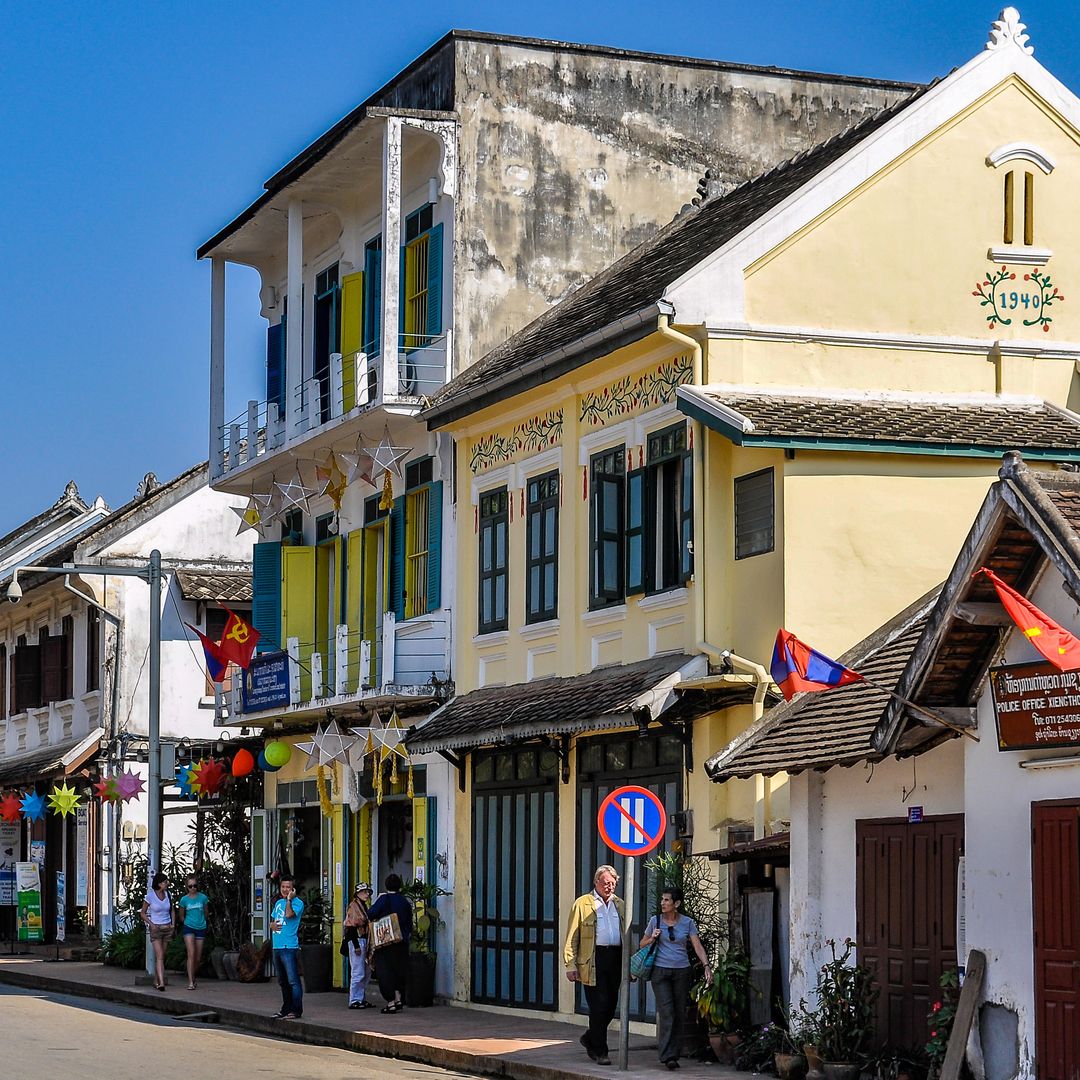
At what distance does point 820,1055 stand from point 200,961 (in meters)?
17.1

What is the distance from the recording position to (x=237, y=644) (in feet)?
94.7

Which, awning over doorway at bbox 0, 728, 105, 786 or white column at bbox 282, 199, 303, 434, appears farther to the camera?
awning over doorway at bbox 0, 728, 105, 786

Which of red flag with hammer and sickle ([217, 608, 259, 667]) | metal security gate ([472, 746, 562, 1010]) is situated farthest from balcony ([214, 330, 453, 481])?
metal security gate ([472, 746, 562, 1010])

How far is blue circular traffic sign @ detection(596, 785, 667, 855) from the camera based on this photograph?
16969 millimetres

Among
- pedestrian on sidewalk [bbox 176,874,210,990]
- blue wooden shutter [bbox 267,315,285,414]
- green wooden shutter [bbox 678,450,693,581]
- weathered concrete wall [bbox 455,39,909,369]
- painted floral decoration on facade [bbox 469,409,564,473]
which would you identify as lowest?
pedestrian on sidewalk [bbox 176,874,210,990]

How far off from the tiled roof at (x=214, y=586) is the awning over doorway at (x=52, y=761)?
2.94m

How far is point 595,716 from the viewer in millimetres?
19703

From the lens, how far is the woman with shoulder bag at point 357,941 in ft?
78.5

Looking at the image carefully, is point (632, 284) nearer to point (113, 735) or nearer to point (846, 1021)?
point (846, 1021)

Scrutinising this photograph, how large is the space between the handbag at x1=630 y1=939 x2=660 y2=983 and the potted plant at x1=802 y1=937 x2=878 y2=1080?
197 centimetres

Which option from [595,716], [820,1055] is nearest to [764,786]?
[595,716]

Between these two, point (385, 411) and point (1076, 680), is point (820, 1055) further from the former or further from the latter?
point (385, 411)

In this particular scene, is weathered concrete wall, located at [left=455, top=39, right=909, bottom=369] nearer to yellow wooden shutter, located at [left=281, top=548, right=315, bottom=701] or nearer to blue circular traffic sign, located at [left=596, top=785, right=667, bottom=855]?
yellow wooden shutter, located at [left=281, top=548, right=315, bottom=701]

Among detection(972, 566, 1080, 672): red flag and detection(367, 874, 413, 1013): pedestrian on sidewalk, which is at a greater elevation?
detection(972, 566, 1080, 672): red flag
